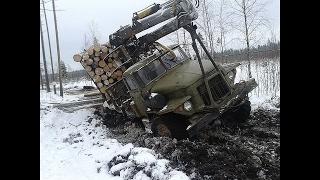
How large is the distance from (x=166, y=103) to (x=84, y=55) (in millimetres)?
3267

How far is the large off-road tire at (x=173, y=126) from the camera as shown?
6.36 meters

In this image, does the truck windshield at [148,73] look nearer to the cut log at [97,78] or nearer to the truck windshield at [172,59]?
the truck windshield at [172,59]

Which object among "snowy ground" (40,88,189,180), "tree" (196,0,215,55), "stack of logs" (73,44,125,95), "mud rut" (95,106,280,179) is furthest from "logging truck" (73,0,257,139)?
"tree" (196,0,215,55)

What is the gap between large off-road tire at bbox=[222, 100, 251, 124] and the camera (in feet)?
24.2

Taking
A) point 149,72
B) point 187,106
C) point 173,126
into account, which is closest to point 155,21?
point 149,72

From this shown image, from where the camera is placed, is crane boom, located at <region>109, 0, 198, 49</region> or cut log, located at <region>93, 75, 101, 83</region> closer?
crane boom, located at <region>109, 0, 198, 49</region>

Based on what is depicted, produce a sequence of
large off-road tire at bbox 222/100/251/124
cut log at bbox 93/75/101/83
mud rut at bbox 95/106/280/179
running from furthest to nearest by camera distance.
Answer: cut log at bbox 93/75/101/83, large off-road tire at bbox 222/100/251/124, mud rut at bbox 95/106/280/179

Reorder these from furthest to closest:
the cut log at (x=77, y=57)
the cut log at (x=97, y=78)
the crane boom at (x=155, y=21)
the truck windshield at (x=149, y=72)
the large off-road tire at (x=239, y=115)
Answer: the cut log at (x=77, y=57) < the cut log at (x=97, y=78) < the large off-road tire at (x=239, y=115) < the truck windshield at (x=149, y=72) < the crane boom at (x=155, y=21)

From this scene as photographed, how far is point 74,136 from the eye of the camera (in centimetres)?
843

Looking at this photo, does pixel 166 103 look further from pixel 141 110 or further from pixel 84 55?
pixel 84 55

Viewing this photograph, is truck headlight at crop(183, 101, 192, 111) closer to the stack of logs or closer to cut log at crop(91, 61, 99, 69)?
the stack of logs

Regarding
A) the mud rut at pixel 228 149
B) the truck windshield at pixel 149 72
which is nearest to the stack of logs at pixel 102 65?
the mud rut at pixel 228 149

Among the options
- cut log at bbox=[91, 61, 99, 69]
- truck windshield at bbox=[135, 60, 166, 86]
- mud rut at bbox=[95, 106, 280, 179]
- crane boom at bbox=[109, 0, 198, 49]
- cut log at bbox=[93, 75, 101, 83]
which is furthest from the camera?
cut log at bbox=[91, 61, 99, 69]
